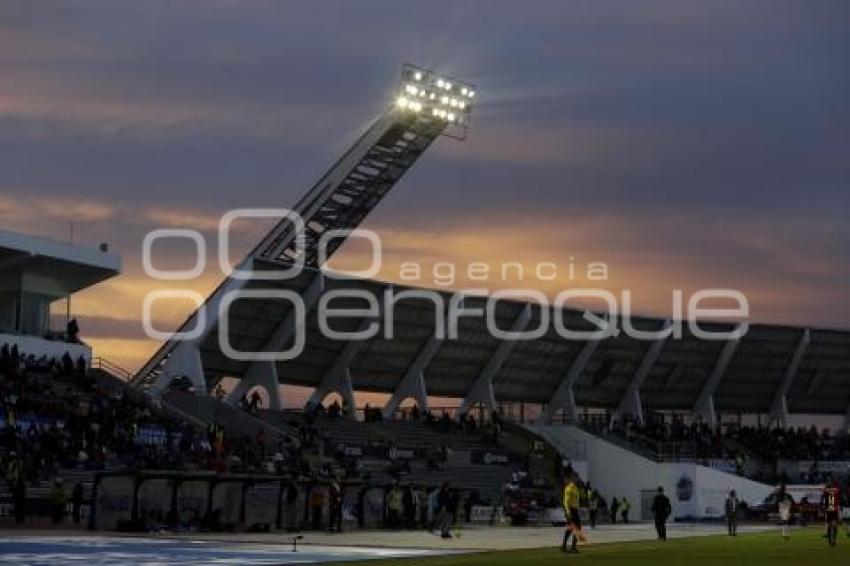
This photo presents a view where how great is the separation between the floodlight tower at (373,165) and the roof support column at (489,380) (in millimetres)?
10532

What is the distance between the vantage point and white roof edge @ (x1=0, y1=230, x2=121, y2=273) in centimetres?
6038

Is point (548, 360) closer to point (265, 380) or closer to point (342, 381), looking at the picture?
point (342, 381)

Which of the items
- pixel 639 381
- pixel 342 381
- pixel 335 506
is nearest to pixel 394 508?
pixel 335 506

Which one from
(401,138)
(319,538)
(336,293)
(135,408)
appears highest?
(401,138)

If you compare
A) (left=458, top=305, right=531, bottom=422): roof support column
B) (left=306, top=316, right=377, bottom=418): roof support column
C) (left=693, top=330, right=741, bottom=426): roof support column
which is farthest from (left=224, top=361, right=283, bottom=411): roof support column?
(left=693, top=330, right=741, bottom=426): roof support column

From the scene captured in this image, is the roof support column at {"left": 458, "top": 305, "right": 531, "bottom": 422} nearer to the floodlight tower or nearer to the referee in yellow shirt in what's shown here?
the floodlight tower

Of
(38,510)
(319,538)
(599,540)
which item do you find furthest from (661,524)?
(38,510)

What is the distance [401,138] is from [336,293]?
1206cm

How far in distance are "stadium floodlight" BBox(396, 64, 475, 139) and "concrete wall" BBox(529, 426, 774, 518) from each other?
17.7m

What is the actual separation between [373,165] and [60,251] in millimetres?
19579

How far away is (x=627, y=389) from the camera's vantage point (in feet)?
292

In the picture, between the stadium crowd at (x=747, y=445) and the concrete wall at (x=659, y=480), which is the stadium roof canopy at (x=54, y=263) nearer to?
the concrete wall at (x=659, y=480)

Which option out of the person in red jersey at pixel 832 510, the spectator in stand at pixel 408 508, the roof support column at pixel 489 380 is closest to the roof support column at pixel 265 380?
the roof support column at pixel 489 380

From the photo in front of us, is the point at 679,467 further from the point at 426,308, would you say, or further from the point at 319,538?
the point at 319,538
